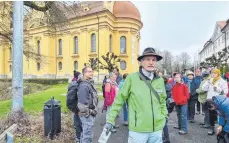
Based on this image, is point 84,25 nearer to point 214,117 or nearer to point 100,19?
point 100,19

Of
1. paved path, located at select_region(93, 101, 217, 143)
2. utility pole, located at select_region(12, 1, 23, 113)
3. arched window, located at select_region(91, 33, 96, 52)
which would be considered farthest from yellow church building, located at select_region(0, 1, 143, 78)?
utility pole, located at select_region(12, 1, 23, 113)

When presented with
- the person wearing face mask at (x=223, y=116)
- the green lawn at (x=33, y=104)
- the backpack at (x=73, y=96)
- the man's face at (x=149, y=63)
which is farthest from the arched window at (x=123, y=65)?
the man's face at (x=149, y=63)

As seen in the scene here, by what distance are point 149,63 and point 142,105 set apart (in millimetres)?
603

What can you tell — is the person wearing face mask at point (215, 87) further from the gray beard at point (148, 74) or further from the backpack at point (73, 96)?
the gray beard at point (148, 74)

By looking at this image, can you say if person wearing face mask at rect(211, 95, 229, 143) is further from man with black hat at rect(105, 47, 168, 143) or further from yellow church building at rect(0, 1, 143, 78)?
yellow church building at rect(0, 1, 143, 78)

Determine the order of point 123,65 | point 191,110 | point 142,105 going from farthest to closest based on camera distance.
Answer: point 123,65 → point 191,110 → point 142,105

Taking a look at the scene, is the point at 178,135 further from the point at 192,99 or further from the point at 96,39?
the point at 96,39

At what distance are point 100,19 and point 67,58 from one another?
1126cm

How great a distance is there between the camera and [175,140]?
Answer: 257 inches

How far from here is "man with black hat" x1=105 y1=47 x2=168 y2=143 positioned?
3221mm

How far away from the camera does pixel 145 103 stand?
3227 millimetres

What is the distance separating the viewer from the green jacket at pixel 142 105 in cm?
321

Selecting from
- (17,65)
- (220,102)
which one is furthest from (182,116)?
(17,65)

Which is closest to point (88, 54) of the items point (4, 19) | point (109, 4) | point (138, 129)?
point (109, 4)
